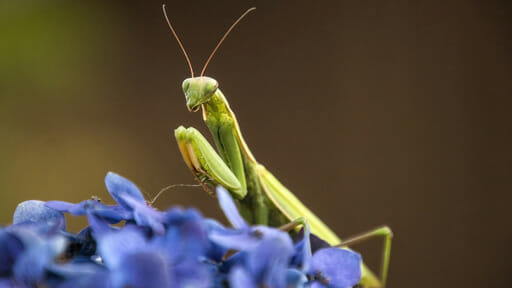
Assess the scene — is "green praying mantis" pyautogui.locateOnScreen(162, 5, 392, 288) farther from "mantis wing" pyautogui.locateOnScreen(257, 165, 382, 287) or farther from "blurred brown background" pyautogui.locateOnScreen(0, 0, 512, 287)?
"blurred brown background" pyautogui.locateOnScreen(0, 0, 512, 287)

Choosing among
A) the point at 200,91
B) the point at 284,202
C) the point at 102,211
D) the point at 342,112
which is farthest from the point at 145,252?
the point at 342,112

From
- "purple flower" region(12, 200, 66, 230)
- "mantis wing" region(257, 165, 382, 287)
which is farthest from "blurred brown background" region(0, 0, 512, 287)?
"purple flower" region(12, 200, 66, 230)

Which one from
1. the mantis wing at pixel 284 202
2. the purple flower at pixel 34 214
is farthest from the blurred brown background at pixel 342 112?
the purple flower at pixel 34 214

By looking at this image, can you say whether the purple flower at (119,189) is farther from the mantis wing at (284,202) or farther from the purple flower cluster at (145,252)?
the mantis wing at (284,202)

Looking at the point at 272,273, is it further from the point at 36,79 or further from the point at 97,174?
the point at 97,174

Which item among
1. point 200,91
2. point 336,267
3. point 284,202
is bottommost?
point 284,202

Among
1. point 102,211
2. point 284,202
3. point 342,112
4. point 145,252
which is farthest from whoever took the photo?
point 342,112

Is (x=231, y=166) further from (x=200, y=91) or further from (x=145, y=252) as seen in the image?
(x=145, y=252)
